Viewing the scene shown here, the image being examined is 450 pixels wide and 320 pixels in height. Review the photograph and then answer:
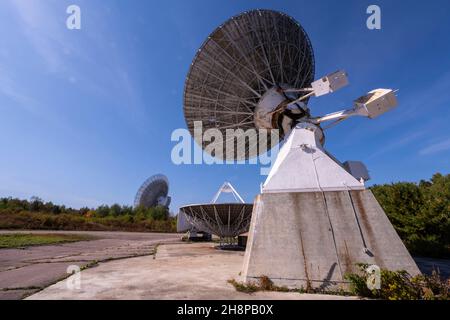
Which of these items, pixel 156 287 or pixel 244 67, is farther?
pixel 244 67

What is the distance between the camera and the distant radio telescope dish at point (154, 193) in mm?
67625

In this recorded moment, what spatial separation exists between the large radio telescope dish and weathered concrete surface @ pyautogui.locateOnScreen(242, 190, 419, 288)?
727 cm

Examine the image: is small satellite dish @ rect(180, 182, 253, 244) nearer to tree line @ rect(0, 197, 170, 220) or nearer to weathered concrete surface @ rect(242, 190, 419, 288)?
weathered concrete surface @ rect(242, 190, 419, 288)

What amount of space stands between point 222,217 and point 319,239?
17.4 metres

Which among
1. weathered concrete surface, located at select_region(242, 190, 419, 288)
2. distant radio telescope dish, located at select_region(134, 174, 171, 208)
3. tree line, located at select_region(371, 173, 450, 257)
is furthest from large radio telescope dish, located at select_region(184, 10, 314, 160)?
distant radio telescope dish, located at select_region(134, 174, 171, 208)

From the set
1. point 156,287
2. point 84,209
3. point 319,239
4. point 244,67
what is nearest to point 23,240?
point 156,287

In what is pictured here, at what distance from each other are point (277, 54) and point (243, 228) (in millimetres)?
17786

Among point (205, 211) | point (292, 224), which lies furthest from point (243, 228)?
point (292, 224)

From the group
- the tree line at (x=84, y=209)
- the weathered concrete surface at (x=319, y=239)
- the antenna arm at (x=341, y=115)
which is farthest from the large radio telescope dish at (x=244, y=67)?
the tree line at (x=84, y=209)

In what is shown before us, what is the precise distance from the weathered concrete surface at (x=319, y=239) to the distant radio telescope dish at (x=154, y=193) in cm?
5947

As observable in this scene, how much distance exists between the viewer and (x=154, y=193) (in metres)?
70.2

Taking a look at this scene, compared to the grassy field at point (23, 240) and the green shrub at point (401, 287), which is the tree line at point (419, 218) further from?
the grassy field at point (23, 240)

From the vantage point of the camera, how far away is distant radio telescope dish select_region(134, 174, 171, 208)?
222 ft

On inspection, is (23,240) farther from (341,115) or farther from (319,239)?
(341,115)
